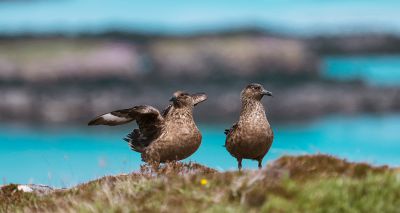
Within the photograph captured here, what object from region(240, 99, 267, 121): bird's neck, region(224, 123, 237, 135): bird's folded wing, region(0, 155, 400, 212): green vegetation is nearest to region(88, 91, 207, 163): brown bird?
region(224, 123, 237, 135): bird's folded wing

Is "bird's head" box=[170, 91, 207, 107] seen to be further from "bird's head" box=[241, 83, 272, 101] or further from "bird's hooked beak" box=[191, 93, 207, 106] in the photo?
"bird's head" box=[241, 83, 272, 101]

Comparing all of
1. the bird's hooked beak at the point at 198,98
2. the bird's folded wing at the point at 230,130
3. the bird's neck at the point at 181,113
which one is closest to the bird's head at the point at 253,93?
the bird's folded wing at the point at 230,130

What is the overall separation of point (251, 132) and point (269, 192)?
11.2ft

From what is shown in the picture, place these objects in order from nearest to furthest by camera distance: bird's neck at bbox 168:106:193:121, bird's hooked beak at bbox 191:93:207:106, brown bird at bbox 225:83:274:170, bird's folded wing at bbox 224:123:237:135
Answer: brown bird at bbox 225:83:274:170 < bird's neck at bbox 168:106:193:121 < bird's folded wing at bbox 224:123:237:135 < bird's hooked beak at bbox 191:93:207:106

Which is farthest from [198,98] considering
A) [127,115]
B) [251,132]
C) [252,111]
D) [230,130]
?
[251,132]

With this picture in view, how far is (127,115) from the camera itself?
15.6 m

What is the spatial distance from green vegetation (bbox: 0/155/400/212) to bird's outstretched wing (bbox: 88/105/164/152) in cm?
208

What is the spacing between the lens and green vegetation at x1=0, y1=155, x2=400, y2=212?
11.1 meters

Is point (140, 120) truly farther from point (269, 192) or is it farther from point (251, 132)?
point (269, 192)

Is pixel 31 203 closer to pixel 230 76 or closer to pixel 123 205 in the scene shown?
pixel 123 205

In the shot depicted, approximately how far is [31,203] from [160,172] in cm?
239

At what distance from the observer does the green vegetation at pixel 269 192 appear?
36.4ft

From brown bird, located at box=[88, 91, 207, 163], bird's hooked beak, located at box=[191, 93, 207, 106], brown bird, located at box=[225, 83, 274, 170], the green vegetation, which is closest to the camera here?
the green vegetation

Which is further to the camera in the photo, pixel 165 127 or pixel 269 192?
pixel 165 127
